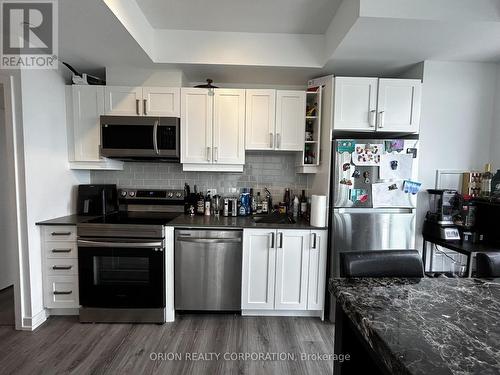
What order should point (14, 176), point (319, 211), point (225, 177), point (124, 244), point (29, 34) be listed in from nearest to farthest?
point (29, 34), point (14, 176), point (124, 244), point (319, 211), point (225, 177)

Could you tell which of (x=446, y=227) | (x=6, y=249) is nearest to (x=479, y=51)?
(x=446, y=227)

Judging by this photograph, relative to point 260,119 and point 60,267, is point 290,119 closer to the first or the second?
point 260,119

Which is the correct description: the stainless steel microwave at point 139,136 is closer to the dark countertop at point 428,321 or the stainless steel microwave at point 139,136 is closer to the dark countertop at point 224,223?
the dark countertop at point 224,223

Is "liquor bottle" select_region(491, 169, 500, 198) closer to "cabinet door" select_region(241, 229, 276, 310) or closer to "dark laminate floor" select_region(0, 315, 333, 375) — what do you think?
"dark laminate floor" select_region(0, 315, 333, 375)

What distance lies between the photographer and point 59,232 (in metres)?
2.20

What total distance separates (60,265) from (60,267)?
0.06ft

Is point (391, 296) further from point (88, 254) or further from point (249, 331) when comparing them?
point (88, 254)

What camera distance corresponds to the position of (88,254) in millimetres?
2170

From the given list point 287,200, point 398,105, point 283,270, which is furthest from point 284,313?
point 398,105

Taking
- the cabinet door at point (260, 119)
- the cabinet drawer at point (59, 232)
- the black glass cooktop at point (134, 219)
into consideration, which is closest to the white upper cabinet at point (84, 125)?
the black glass cooktop at point (134, 219)

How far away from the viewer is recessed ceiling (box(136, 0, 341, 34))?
76.1 inches

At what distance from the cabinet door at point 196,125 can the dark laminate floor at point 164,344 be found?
162 centimetres

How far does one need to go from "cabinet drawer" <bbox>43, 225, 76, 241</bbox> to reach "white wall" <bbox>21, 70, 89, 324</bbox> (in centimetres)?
8

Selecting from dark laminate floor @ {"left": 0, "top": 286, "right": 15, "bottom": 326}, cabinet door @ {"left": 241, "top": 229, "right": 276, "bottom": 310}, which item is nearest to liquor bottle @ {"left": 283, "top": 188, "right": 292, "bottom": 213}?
cabinet door @ {"left": 241, "top": 229, "right": 276, "bottom": 310}
